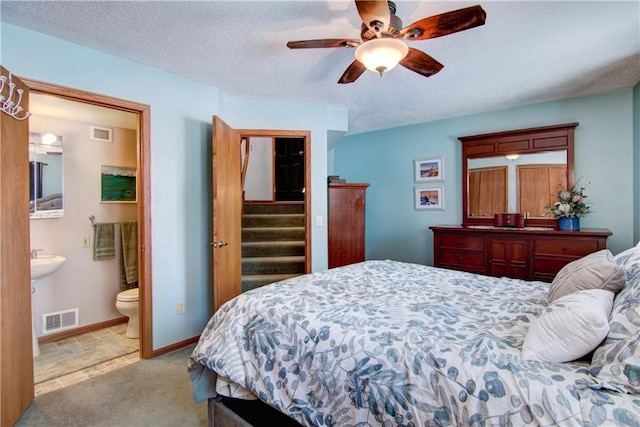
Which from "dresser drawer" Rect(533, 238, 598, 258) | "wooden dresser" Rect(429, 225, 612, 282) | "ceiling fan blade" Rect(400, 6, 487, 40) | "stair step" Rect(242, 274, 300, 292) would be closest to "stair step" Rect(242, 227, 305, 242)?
"stair step" Rect(242, 274, 300, 292)

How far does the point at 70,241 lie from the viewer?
3191mm

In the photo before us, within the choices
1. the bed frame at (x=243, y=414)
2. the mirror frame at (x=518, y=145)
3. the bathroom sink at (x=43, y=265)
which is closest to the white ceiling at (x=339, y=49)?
the mirror frame at (x=518, y=145)

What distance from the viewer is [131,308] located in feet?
10.0

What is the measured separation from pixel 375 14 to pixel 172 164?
2036mm

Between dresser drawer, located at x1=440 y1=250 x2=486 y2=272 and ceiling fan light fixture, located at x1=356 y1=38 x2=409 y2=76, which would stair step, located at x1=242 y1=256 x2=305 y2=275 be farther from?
ceiling fan light fixture, located at x1=356 y1=38 x2=409 y2=76

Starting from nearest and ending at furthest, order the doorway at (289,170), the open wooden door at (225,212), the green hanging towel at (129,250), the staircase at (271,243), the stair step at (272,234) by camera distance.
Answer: the open wooden door at (225,212) < the green hanging towel at (129,250) < the staircase at (271,243) < the stair step at (272,234) < the doorway at (289,170)

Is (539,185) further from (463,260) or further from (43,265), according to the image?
(43,265)

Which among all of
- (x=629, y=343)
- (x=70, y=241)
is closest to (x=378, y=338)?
(x=629, y=343)

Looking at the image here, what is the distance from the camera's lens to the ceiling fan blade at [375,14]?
1.41 metres

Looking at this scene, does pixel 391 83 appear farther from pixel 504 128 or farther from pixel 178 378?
pixel 178 378

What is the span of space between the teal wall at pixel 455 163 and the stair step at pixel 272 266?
1286mm

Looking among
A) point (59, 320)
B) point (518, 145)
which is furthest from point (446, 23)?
point (59, 320)

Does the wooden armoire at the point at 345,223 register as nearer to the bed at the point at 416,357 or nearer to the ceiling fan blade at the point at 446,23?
the bed at the point at 416,357

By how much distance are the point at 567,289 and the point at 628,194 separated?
2.47m
